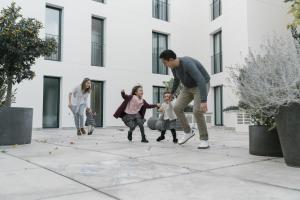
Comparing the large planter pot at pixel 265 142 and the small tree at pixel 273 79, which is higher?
the small tree at pixel 273 79

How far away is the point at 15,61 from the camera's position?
607 centimetres

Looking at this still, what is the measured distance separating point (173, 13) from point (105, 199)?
1831 centimetres

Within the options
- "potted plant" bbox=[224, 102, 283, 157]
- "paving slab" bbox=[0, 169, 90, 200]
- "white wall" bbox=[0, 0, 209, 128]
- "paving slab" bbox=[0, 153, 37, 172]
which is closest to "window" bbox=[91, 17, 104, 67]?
"white wall" bbox=[0, 0, 209, 128]

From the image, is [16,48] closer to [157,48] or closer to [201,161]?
[201,161]

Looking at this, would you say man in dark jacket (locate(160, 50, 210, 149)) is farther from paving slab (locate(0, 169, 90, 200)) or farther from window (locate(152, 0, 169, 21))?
window (locate(152, 0, 169, 21))

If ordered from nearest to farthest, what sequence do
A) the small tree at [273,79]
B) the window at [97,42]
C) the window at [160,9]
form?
the small tree at [273,79] < the window at [97,42] < the window at [160,9]

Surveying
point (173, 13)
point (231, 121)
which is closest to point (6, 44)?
point (231, 121)

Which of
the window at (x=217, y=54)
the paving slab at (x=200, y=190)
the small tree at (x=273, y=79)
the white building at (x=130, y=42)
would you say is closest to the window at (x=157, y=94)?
the white building at (x=130, y=42)

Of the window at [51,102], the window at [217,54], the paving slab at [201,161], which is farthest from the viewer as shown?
the window at [217,54]

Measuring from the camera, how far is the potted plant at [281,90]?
3309mm

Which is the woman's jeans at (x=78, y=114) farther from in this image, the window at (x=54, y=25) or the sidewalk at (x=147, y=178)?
the window at (x=54, y=25)

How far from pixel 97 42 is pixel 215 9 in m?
7.25

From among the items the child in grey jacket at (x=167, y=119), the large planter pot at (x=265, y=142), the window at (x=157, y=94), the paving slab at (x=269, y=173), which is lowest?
the paving slab at (x=269, y=173)

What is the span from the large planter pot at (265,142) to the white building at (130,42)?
10027 mm
